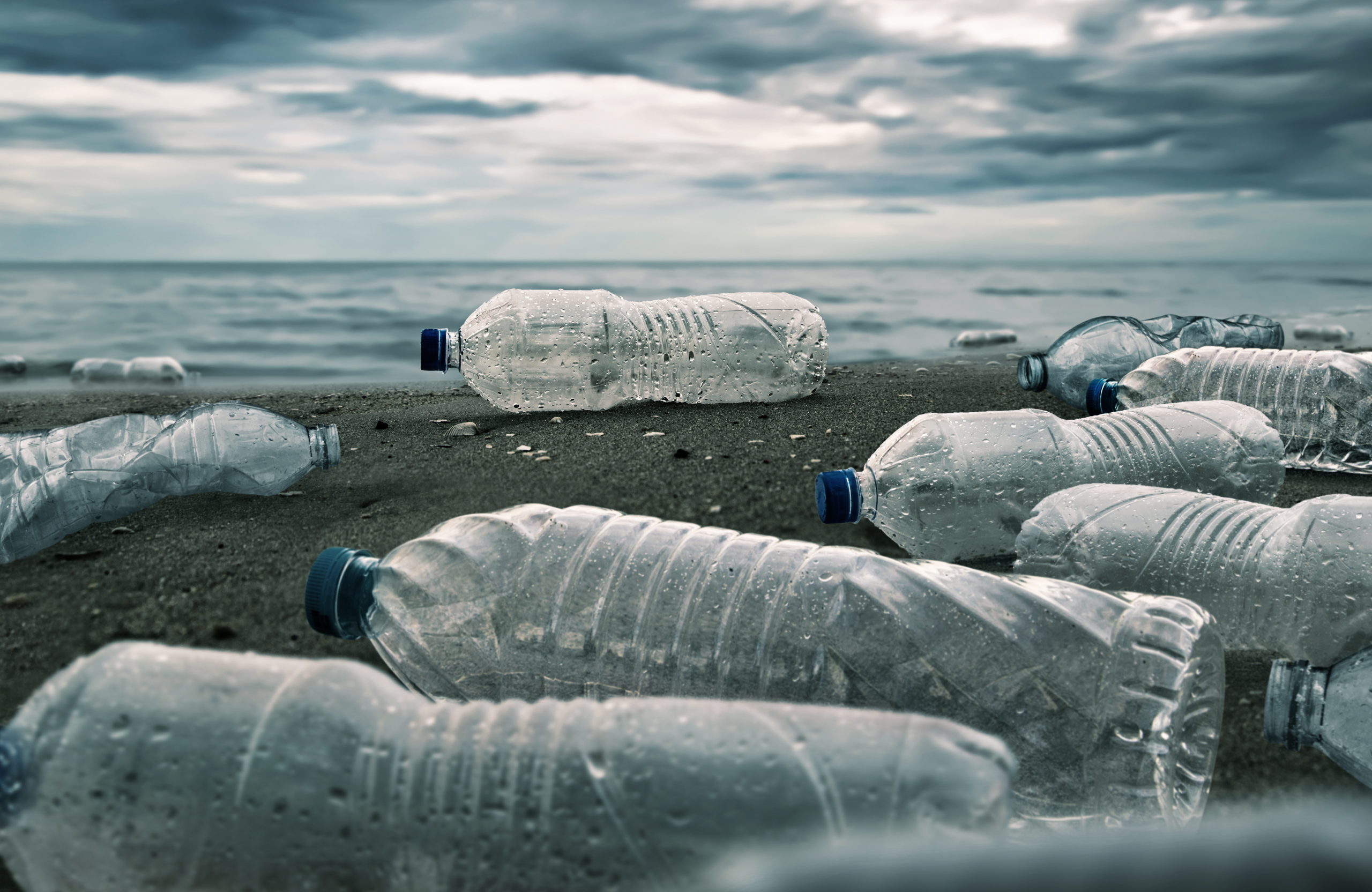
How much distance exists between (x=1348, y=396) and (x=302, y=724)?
281cm

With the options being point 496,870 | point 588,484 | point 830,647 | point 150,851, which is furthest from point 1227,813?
point 588,484

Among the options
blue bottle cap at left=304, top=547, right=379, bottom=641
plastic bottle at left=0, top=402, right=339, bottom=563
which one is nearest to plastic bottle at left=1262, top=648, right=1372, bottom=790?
blue bottle cap at left=304, top=547, right=379, bottom=641

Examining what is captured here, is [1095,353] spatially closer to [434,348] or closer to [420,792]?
[434,348]

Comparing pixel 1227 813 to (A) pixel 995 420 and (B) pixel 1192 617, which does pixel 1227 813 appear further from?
(A) pixel 995 420

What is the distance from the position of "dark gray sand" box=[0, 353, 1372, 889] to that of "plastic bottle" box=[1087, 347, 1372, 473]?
17cm

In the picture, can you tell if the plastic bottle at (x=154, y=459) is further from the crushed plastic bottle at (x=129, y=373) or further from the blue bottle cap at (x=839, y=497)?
the crushed plastic bottle at (x=129, y=373)

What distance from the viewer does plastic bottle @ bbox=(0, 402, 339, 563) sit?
194cm

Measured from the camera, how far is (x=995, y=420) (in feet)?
6.26

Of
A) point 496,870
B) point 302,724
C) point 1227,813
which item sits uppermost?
point 302,724

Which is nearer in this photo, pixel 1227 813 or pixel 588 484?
pixel 1227 813

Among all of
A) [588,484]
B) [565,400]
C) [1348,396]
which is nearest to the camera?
[588,484]

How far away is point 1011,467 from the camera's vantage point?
183 centimetres

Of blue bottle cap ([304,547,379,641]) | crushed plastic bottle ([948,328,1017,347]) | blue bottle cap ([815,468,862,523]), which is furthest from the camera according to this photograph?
crushed plastic bottle ([948,328,1017,347])

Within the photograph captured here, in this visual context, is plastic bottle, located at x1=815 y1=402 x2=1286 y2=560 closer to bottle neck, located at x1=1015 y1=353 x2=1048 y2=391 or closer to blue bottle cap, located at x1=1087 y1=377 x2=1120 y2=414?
blue bottle cap, located at x1=1087 y1=377 x2=1120 y2=414
